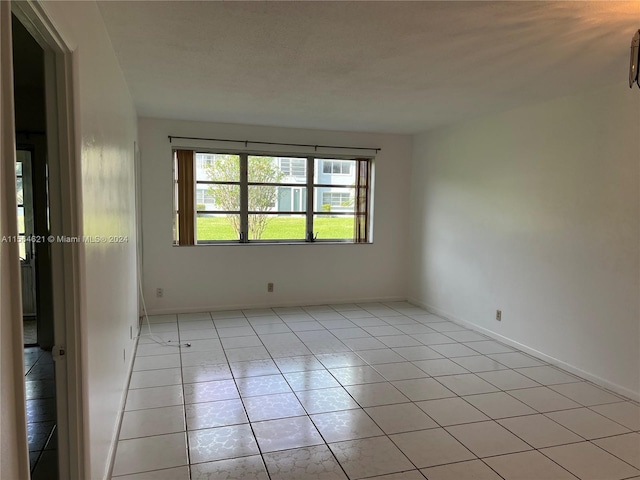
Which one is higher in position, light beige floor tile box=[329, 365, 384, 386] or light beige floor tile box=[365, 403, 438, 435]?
light beige floor tile box=[329, 365, 384, 386]

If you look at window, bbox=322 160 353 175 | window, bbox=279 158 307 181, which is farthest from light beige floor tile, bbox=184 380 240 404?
window, bbox=322 160 353 175

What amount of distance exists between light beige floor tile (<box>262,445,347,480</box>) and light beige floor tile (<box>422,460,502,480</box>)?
0.46m

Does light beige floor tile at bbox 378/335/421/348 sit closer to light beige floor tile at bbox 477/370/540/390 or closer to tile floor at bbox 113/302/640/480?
tile floor at bbox 113/302/640/480

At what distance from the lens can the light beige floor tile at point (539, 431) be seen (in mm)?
2521

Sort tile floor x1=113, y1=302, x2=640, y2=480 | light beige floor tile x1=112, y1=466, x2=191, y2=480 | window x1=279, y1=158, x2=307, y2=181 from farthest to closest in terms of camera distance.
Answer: window x1=279, y1=158, x2=307, y2=181 < tile floor x1=113, y1=302, x2=640, y2=480 < light beige floor tile x1=112, y1=466, x2=191, y2=480

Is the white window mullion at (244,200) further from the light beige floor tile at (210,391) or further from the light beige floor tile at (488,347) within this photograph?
the light beige floor tile at (488,347)

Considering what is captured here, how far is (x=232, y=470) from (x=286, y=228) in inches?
152

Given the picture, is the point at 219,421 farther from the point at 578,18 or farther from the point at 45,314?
the point at 578,18

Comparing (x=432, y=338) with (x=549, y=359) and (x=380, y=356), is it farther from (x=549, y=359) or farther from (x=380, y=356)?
(x=549, y=359)

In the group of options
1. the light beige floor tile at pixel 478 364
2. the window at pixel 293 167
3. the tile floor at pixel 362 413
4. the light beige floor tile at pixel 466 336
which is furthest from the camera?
the window at pixel 293 167

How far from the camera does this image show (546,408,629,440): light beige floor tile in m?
2.64

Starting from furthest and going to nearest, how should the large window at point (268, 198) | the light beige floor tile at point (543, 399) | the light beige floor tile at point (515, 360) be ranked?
the large window at point (268, 198)
the light beige floor tile at point (515, 360)
the light beige floor tile at point (543, 399)

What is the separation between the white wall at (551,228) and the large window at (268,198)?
1.24 meters

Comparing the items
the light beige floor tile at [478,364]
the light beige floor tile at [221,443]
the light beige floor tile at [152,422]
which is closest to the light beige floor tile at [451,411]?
the light beige floor tile at [478,364]
